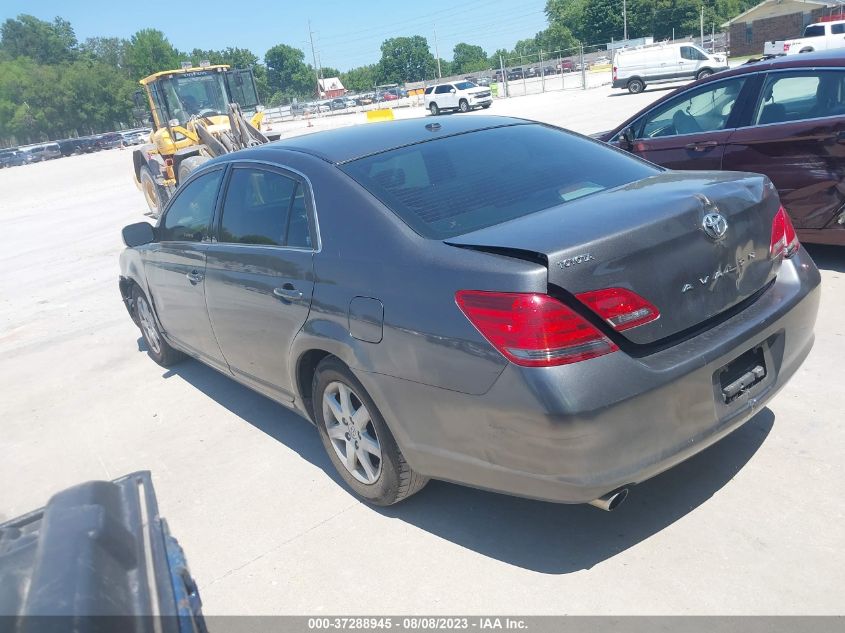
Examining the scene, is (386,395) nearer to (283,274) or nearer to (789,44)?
(283,274)

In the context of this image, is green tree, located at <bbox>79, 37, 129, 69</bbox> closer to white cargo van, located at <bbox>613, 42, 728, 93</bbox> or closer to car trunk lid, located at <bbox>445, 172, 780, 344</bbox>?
white cargo van, located at <bbox>613, 42, 728, 93</bbox>

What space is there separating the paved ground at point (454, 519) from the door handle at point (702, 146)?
161 centimetres

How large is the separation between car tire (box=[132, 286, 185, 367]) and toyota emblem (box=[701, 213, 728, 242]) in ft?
14.0

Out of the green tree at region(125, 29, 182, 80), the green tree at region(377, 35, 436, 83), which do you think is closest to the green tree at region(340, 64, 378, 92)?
the green tree at region(377, 35, 436, 83)

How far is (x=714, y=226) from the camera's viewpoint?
2.87m

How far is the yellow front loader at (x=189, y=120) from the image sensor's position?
13.6 meters

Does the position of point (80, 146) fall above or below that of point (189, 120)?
below

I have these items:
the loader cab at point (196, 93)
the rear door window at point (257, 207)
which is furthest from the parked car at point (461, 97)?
the rear door window at point (257, 207)

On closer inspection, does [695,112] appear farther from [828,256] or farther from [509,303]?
[509,303]

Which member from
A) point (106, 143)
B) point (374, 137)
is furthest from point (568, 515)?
point (106, 143)

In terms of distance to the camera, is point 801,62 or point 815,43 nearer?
point 801,62

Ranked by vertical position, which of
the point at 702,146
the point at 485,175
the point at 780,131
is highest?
the point at 485,175

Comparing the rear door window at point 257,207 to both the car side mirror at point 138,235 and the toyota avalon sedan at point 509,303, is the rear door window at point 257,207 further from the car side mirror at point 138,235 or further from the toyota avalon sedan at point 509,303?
the car side mirror at point 138,235

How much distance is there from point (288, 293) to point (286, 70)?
155 m
